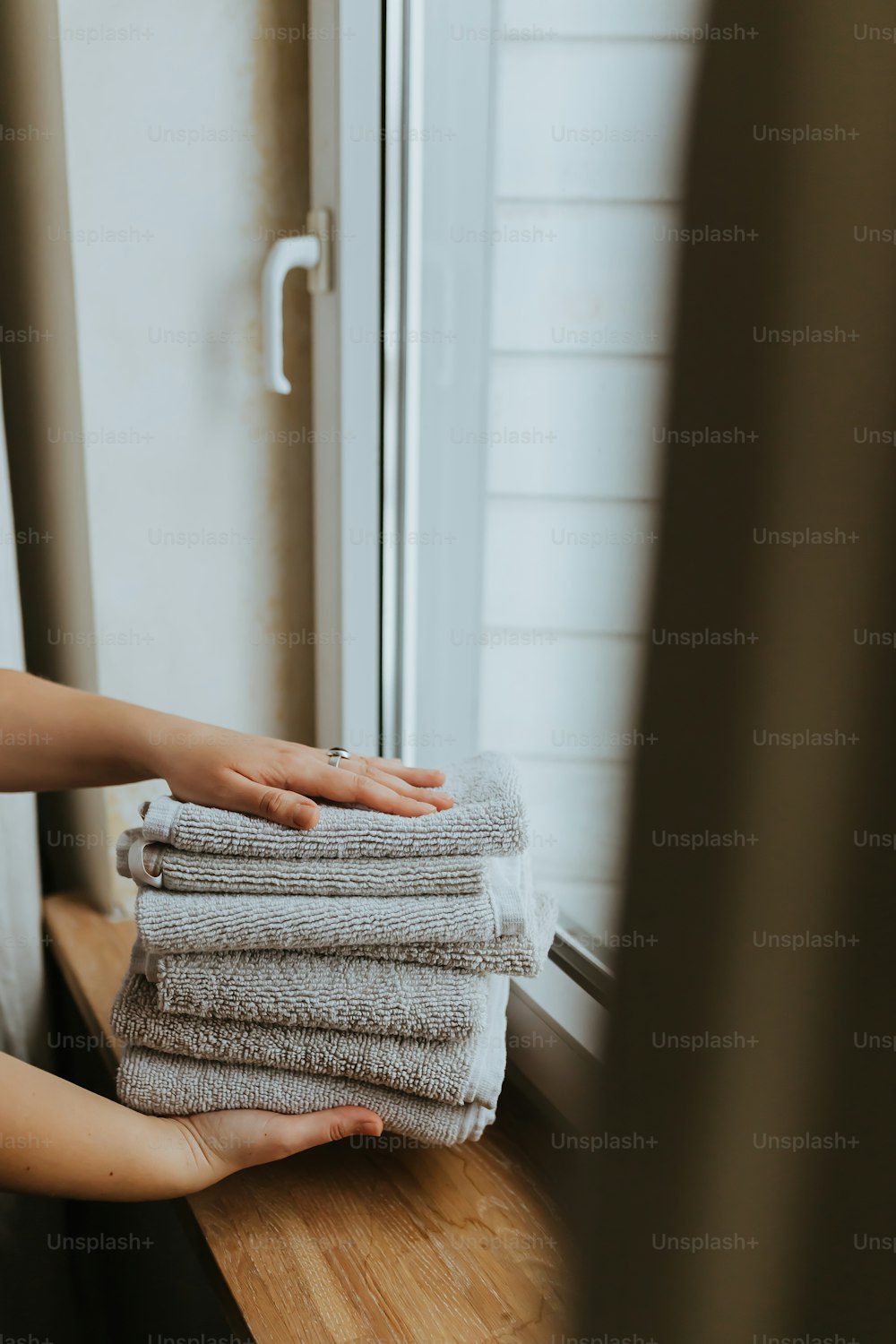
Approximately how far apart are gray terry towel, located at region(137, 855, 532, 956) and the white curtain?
46 centimetres

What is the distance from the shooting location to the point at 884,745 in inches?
6.3

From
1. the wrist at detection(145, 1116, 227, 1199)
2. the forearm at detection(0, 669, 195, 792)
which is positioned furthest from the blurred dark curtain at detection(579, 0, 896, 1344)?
the forearm at detection(0, 669, 195, 792)

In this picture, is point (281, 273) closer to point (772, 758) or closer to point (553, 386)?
point (553, 386)

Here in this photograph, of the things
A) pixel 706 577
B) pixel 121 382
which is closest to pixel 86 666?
pixel 121 382

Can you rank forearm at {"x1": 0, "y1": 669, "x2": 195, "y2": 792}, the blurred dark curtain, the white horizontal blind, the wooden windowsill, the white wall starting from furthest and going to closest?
the white wall → forearm at {"x1": 0, "y1": 669, "x2": 195, "y2": 792} → the white horizontal blind → the wooden windowsill → the blurred dark curtain

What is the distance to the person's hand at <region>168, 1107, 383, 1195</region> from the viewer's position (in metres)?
0.65

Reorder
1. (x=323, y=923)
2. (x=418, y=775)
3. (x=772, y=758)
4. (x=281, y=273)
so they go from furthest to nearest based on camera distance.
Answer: (x=281, y=273) < (x=418, y=775) < (x=323, y=923) < (x=772, y=758)

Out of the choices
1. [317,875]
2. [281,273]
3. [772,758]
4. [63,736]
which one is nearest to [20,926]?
[63,736]

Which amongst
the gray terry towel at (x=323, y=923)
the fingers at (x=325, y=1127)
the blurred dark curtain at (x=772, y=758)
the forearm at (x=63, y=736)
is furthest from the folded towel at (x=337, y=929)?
the blurred dark curtain at (x=772, y=758)

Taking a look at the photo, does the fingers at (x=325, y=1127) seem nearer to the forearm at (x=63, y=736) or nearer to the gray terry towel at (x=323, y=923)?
the gray terry towel at (x=323, y=923)

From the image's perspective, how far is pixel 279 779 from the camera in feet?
2.34

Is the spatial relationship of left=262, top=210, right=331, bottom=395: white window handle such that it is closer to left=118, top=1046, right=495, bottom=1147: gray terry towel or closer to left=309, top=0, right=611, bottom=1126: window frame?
left=309, top=0, right=611, bottom=1126: window frame

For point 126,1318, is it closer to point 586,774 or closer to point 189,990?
point 189,990

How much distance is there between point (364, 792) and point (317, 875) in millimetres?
77
